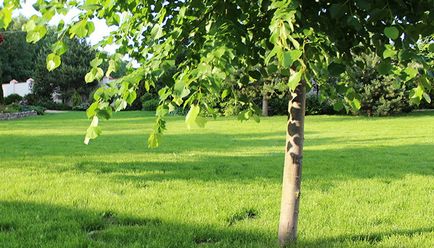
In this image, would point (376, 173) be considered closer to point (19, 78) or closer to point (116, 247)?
point (116, 247)

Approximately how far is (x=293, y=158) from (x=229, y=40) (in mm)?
1357

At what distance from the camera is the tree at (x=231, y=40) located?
Answer: 186cm

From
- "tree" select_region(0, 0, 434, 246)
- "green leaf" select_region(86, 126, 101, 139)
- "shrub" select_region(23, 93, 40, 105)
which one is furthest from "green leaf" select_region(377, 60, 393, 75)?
"shrub" select_region(23, 93, 40, 105)

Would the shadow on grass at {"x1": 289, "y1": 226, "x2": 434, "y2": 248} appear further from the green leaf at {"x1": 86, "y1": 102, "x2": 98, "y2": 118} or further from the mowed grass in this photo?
the green leaf at {"x1": 86, "y1": 102, "x2": 98, "y2": 118}

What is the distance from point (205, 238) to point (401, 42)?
8.51ft

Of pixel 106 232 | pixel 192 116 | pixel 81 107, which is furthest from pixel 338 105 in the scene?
pixel 81 107

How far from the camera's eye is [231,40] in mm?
2176

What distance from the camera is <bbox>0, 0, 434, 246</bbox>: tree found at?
186 cm

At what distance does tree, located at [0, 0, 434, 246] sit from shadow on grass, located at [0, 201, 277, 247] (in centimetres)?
150

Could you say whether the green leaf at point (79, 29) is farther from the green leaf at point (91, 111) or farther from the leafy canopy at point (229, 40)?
the green leaf at point (91, 111)

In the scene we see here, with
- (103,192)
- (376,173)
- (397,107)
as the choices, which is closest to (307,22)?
(103,192)

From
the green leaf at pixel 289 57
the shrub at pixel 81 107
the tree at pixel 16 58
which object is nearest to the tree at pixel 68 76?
the shrub at pixel 81 107

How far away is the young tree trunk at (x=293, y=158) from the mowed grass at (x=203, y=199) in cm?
42

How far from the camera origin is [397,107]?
24766 mm
